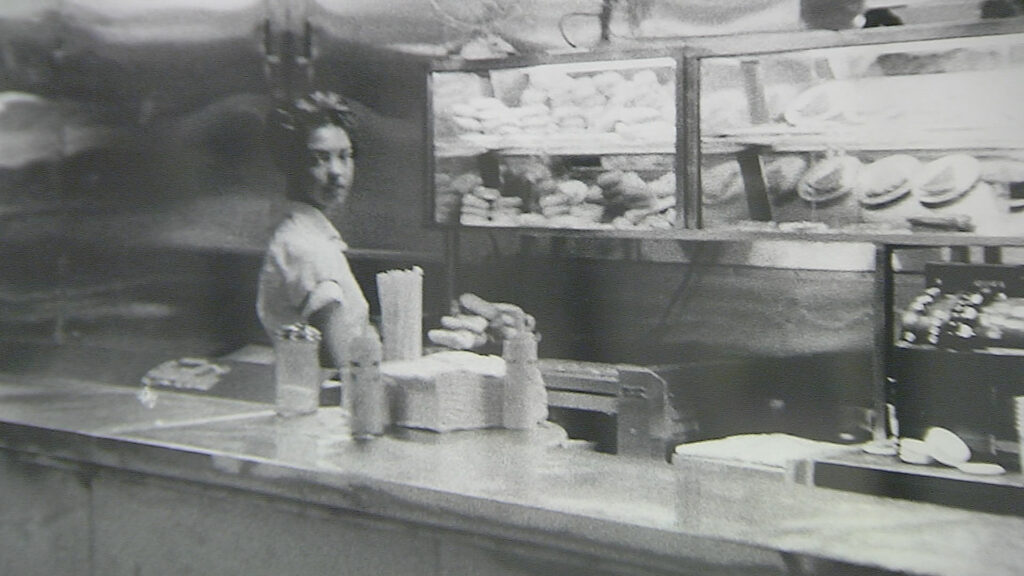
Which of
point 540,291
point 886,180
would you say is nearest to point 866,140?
point 886,180

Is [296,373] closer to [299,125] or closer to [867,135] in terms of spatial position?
[299,125]

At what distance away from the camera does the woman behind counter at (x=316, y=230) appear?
4039 millimetres

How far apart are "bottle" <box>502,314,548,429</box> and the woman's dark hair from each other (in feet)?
4.09

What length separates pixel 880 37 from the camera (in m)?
2.80

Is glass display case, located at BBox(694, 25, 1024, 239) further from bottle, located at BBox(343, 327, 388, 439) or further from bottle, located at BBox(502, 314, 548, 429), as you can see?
bottle, located at BBox(343, 327, 388, 439)

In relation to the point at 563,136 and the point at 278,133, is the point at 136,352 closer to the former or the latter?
the point at 278,133

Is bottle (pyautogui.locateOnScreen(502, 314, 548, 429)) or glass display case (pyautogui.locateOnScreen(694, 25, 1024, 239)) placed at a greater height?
glass display case (pyautogui.locateOnScreen(694, 25, 1024, 239))

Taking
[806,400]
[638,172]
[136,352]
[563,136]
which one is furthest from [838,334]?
[136,352]

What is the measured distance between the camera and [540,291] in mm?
3682

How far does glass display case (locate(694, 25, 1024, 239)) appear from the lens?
266cm

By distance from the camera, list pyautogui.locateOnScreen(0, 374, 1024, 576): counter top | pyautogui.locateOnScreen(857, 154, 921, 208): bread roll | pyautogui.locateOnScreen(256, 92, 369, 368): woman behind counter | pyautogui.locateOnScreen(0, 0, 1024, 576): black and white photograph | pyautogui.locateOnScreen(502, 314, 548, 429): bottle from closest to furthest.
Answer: pyautogui.locateOnScreen(0, 374, 1024, 576): counter top
pyautogui.locateOnScreen(0, 0, 1024, 576): black and white photograph
pyautogui.locateOnScreen(857, 154, 921, 208): bread roll
pyautogui.locateOnScreen(502, 314, 548, 429): bottle
pyautogui.locateOnScreen(256, 92, 369, 368): woman behind counter

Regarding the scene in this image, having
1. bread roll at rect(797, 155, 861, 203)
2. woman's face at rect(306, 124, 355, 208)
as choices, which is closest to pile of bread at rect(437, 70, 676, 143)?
bread roll at rect(797, 155, 861, 203)

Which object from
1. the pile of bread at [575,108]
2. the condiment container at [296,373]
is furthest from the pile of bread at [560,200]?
the condiment container at [296,373]

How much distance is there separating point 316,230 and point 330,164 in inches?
9.2
